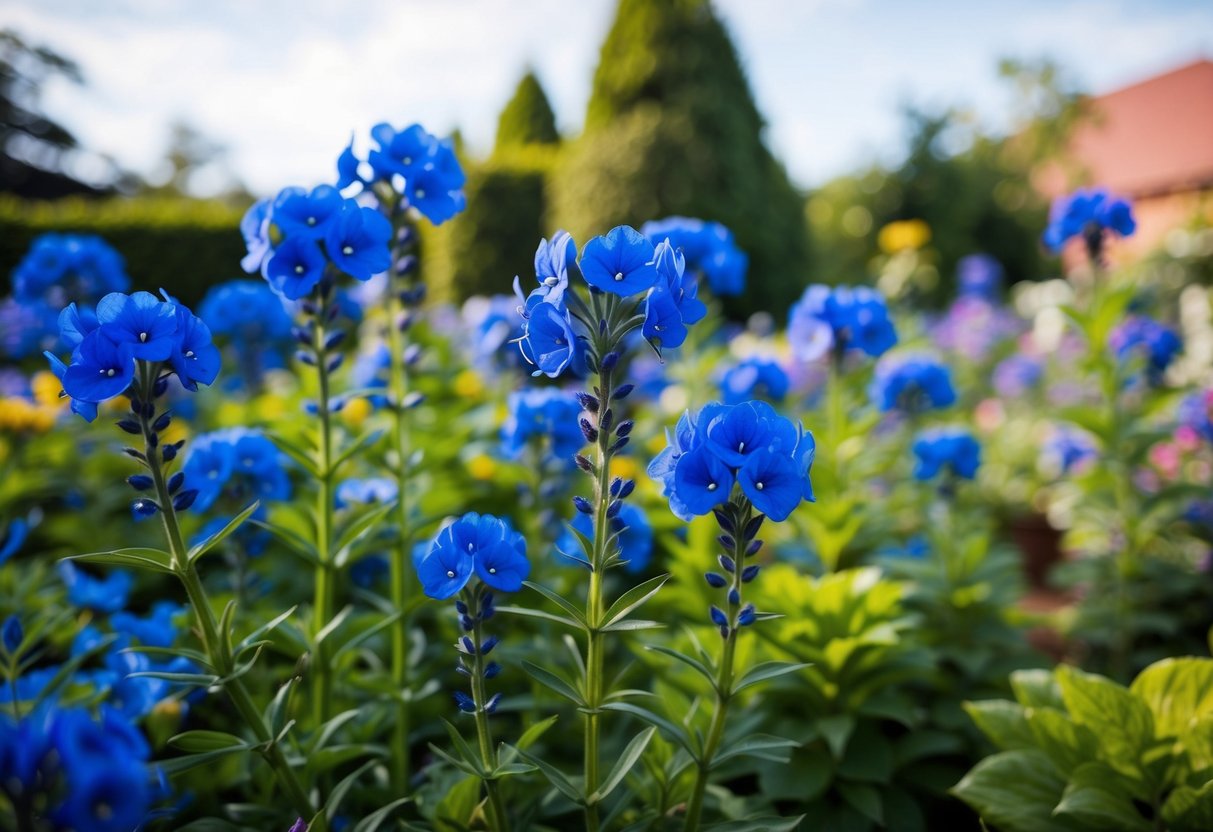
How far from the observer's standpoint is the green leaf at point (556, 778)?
1505 millimetres

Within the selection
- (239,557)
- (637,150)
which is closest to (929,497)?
(239,557)

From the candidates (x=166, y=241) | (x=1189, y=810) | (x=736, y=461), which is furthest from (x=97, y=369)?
(x=166, y=241)

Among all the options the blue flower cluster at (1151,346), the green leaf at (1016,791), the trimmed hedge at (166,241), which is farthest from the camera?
the trimmed hedge at (166,241)

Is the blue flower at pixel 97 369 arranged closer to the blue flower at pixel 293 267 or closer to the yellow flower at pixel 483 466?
the blue flower at pixel 293 267

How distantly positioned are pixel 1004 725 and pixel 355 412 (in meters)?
2.97

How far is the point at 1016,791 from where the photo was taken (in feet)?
6.71

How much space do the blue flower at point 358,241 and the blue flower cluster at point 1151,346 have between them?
3308 millimetres

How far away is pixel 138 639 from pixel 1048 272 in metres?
16.3

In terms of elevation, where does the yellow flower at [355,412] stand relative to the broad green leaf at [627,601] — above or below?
above

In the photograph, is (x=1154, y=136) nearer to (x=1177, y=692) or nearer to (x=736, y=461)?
(x=1177, y=692)

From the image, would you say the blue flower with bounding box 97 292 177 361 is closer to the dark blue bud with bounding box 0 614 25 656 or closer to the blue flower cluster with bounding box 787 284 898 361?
the dark blue bud with bounding box 0 614 25 656

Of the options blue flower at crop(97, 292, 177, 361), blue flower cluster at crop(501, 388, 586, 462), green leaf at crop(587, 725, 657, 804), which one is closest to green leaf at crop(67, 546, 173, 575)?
blue flower at crop(97, 292, 177, 361)

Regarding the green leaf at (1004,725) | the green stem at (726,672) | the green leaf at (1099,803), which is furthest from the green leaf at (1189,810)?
the green stem at (726,672)

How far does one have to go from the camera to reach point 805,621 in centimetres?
224
